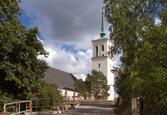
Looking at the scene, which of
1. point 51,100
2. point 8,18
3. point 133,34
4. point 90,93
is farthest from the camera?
point 90,93

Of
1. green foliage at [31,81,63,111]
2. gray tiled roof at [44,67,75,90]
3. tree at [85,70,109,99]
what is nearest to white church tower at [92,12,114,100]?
gray tiled roof at [44,67,75,90]

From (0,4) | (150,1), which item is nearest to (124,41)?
(150,1)

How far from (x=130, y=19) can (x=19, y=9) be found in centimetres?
944

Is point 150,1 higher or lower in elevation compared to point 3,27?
higher

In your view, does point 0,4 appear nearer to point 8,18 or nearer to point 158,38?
point 8,18

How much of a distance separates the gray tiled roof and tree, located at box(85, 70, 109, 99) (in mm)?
8917

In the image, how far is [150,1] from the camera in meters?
31.4

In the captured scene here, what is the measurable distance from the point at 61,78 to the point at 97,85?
1554 centimetres

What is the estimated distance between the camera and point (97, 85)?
317ft

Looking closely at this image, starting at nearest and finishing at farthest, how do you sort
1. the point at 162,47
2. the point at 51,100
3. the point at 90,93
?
1. the point at 162,47
2. the point at 51,100
3. the point at 90,93

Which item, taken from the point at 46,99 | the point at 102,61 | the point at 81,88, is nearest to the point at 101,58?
the point at 102,61

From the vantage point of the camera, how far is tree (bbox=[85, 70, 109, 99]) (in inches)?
3797

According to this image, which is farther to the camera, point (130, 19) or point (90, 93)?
point (90, 93)

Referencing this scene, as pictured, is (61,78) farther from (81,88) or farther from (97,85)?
(97,85)
